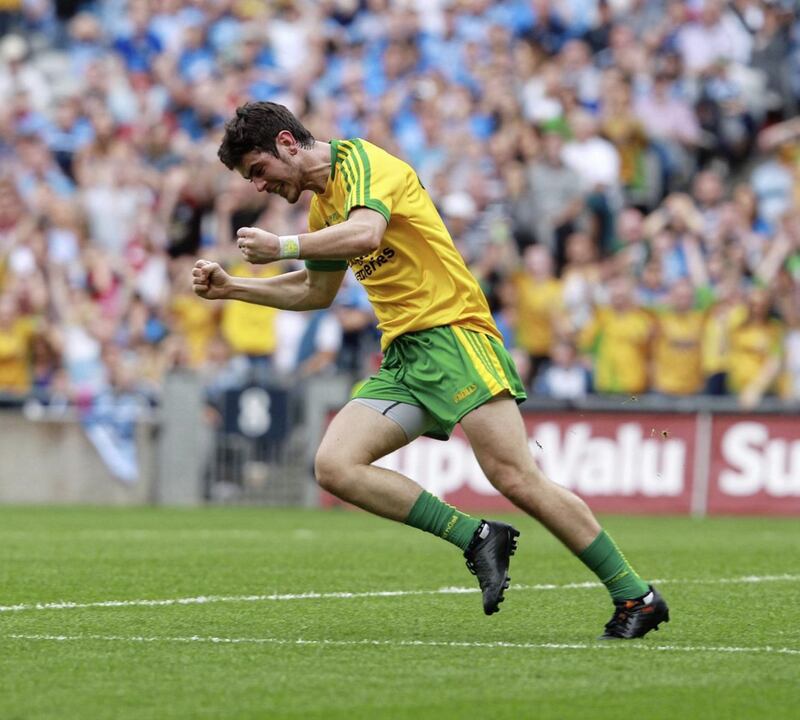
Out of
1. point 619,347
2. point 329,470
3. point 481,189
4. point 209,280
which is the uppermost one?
point 481,189

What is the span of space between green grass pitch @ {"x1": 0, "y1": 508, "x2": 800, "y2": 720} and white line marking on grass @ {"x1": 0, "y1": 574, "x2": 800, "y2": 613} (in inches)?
1.1

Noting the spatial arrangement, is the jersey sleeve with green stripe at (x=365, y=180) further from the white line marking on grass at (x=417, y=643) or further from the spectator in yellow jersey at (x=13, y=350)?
the spectator in yellow jersey at (x=13, y=350)

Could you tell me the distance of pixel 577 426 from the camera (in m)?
18.0

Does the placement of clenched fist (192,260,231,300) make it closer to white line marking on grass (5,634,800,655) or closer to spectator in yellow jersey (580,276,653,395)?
white line marking on grass (5,634,800,655)

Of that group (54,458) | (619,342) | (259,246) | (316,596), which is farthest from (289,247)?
(54,458)

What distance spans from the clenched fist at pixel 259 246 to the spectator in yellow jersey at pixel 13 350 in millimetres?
12691

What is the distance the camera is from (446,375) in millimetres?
7594

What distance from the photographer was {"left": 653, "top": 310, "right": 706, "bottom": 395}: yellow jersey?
17859 millimetres

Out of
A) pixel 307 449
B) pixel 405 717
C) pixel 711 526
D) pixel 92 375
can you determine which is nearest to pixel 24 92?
pixel 92 375

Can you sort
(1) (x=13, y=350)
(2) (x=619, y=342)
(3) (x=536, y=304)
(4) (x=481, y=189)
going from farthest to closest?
(4) (x=481, y=189), (1) (x=13, y=350), (3) (x=536, y=304), (2) (x=619, y=342)

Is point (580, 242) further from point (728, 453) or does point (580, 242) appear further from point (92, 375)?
point (92, 375)

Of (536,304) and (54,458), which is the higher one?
(536,304)

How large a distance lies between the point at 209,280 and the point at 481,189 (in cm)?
1222

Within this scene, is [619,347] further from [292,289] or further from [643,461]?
[292,289]
